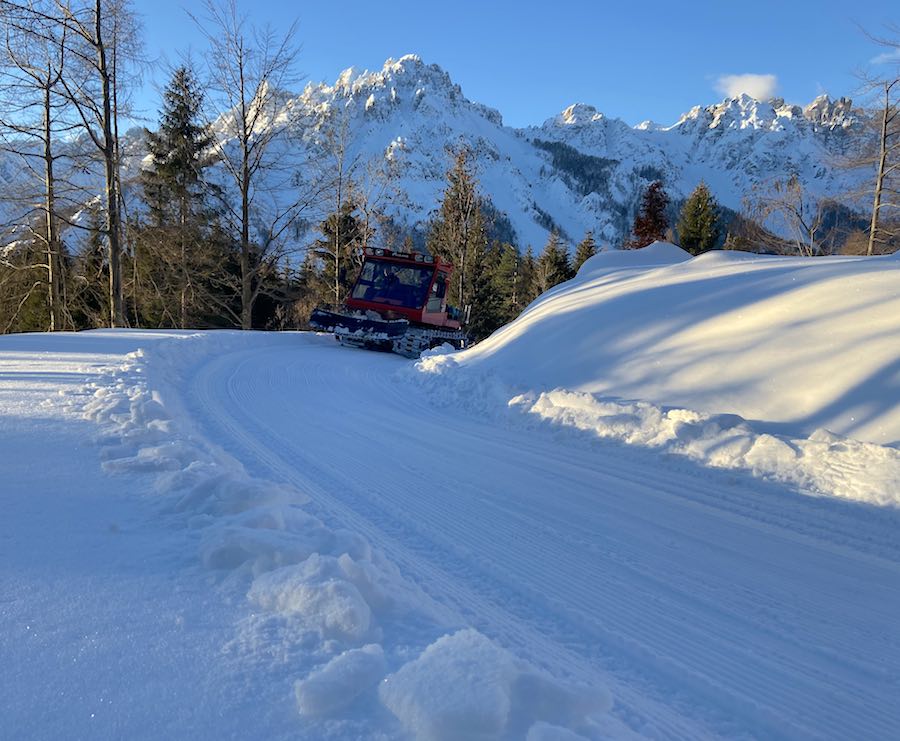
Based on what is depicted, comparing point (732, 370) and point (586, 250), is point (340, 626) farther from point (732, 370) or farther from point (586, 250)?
point (586, 250)

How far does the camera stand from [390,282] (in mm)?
16797

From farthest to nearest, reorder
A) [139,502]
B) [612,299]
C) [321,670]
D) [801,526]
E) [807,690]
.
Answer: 1. [612,299]
2. [801,526]
3. [139,502]
4. [807,690]
5. [321,670]

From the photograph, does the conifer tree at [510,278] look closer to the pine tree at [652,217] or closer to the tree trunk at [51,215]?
the pine tree at [652,217]

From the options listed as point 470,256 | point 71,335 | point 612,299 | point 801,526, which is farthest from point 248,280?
point 801,526

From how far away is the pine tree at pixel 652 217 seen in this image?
4153 cm

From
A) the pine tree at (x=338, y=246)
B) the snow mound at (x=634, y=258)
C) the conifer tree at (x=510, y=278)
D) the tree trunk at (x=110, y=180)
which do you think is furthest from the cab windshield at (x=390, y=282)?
the conifer tree at (x=510, y=278)

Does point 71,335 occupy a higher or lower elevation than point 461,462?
higher

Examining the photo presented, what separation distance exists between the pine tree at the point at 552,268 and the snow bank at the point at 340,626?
39.5 meters

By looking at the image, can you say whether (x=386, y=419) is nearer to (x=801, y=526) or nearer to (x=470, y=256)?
(x=801, y=526)

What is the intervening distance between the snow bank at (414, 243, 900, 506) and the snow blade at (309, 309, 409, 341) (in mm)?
5064

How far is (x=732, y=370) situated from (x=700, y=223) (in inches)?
1503

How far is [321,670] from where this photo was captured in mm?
1741

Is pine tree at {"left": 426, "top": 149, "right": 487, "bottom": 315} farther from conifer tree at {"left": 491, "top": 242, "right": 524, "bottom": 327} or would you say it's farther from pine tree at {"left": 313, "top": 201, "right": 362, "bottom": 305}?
conifer tree at {"left": 491, "top": 242, "right": 524, "bottom": 327}

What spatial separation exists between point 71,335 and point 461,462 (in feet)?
36.0
